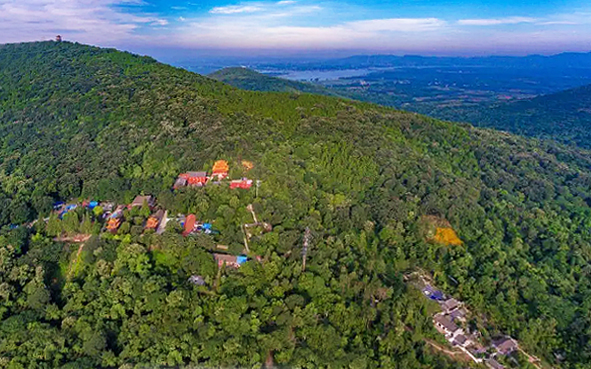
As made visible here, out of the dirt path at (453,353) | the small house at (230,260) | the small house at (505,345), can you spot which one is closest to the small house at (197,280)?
the small house at (230,260)

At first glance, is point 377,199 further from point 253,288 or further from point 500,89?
point 500,89

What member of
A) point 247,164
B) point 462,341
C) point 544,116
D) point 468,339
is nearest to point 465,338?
point 468,339

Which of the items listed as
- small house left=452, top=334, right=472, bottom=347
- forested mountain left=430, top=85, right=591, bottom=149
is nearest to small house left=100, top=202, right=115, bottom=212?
small house left=452, top=334, right=472, bottom=347

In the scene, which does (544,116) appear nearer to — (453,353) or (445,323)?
(445,323)

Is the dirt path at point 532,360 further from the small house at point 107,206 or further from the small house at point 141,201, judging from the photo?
the small house at point 107,206

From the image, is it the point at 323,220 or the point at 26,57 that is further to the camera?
the point at 26,57

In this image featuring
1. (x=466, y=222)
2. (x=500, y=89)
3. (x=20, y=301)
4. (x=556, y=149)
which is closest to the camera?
(x=20, y=301)

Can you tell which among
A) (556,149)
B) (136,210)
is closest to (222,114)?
(136,210)
